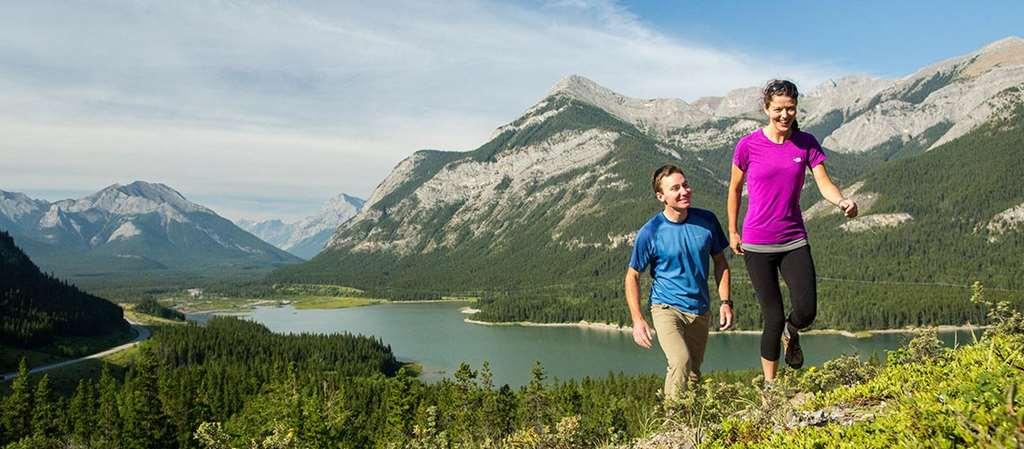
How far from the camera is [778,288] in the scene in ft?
26.6

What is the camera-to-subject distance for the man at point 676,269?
788cm

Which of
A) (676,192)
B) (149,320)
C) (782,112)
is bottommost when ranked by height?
(149,320)

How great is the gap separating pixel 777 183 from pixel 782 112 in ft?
3.04

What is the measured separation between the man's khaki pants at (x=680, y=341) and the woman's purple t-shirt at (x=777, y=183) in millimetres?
1416

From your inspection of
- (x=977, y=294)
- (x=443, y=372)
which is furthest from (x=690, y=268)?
(x=443, y=372)

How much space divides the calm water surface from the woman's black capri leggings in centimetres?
8173

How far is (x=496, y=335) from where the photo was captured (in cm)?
15725

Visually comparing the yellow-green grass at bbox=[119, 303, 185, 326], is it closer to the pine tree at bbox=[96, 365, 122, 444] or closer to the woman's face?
the pine tree at bbox=[96, 365, 122, 444]

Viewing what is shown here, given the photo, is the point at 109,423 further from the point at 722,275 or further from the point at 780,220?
the point at 780,220

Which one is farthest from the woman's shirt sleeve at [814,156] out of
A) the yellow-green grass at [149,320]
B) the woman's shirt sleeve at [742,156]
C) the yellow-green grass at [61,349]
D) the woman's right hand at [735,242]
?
the yellow-green grass at [149,320]

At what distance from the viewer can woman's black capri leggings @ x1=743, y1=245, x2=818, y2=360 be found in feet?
25.6

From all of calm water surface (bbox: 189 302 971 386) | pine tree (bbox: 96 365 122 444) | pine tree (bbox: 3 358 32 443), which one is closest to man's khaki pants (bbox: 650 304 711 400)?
pine tree (bbox: 96 365 122 444)

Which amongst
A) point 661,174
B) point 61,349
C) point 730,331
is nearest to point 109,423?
point 661,174

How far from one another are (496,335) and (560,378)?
60.8m
